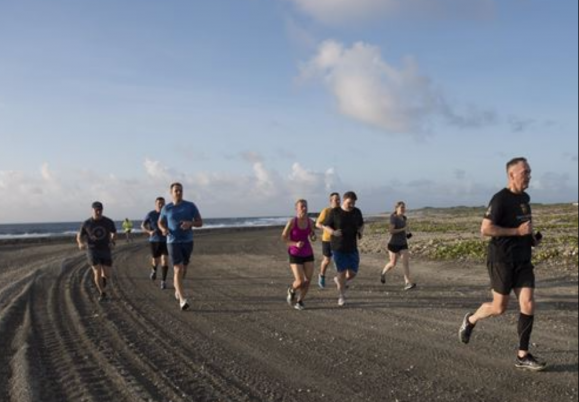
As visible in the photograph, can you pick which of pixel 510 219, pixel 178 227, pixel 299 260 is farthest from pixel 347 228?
pixel 510 219

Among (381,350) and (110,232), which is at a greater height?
(110,232)

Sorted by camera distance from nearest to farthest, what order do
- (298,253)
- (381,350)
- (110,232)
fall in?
1. (381,350)
2. (298,253)
3. (110,232)

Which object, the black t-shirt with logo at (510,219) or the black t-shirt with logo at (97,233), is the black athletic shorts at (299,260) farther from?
the black t-shirt with logo at (510,219)

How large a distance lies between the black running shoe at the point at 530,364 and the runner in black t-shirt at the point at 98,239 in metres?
8.56

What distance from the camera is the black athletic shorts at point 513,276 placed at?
5977 mm

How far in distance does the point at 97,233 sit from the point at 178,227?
2459 mm

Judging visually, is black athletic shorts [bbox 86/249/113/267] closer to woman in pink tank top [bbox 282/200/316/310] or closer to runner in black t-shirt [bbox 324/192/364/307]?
woman in pink tank top [bbox 282/200/316/310]

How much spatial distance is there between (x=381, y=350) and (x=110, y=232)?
703 centimetres

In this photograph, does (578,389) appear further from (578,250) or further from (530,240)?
(578,250)

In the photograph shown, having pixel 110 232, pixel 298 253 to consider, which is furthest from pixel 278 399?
pixel 110 232

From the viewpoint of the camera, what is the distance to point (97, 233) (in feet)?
38.4

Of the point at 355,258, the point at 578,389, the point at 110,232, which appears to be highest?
the point at 110,232

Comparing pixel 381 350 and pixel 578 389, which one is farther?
pixel 381 350

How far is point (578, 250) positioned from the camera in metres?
15.9
